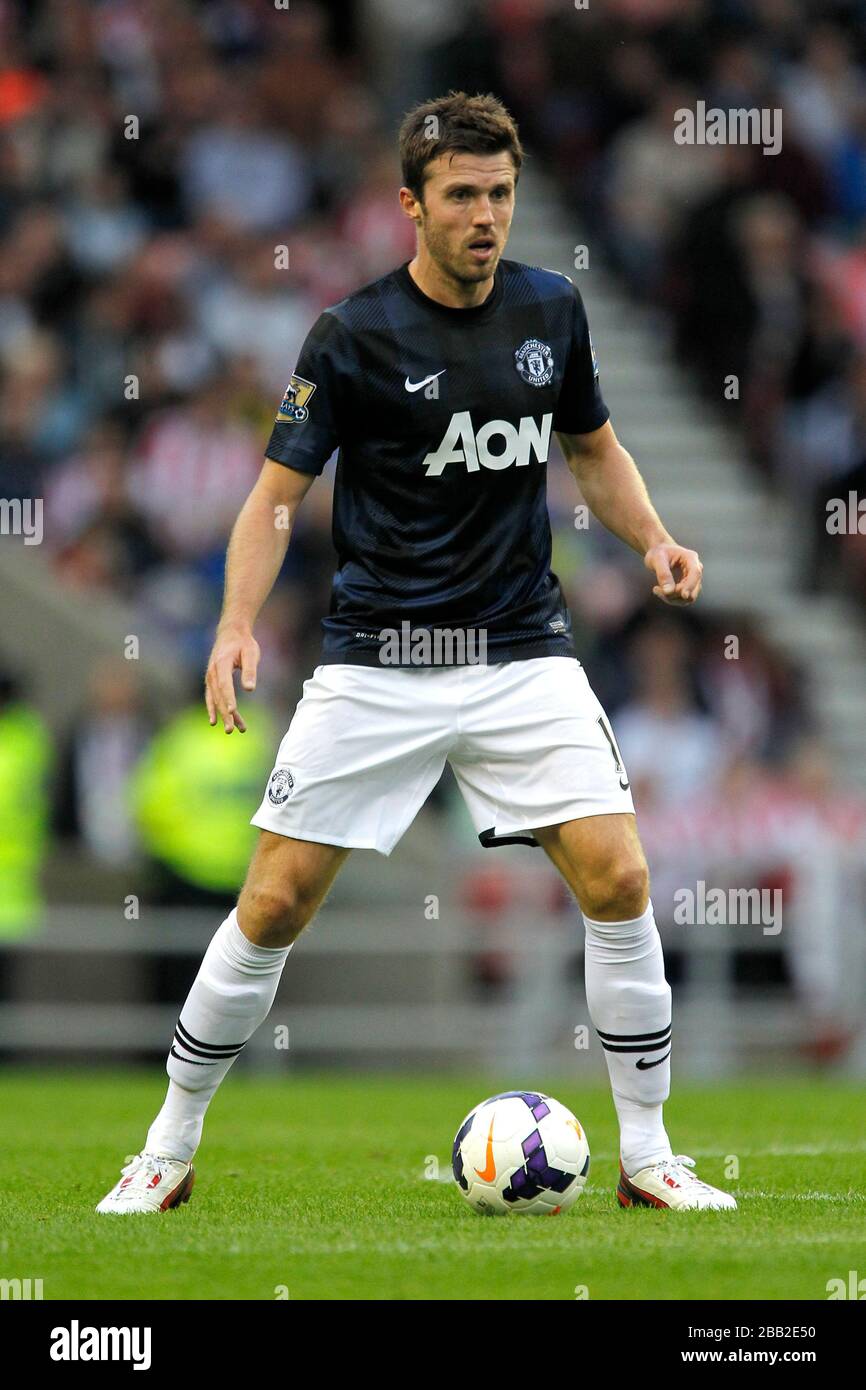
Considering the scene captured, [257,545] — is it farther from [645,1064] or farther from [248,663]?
[645,1064]

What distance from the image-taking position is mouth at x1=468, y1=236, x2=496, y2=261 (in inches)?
259

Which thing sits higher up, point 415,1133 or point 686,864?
point 686,864

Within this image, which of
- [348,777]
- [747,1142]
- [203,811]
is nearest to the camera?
[348,777]

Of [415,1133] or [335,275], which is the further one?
[335,275]

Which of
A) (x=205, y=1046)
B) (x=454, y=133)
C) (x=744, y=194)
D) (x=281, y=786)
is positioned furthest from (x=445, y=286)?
(x=744, y=194)

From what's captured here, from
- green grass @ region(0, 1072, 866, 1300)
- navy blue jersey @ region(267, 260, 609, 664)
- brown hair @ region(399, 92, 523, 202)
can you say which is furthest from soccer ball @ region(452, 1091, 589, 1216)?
brown hair @ region(399, 92, 523, 202)

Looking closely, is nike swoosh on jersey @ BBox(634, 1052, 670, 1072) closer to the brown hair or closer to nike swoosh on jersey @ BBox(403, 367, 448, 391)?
nike swoosh on jersey @ BBox(403, 367, 448, 391)

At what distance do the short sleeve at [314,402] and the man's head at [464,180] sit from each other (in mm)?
380

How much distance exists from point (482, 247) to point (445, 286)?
215 mm

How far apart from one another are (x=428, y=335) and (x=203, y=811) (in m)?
8.13

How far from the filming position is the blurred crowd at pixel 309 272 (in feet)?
51.2

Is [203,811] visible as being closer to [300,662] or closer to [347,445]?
[300,662]

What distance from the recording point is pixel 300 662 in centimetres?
1567
